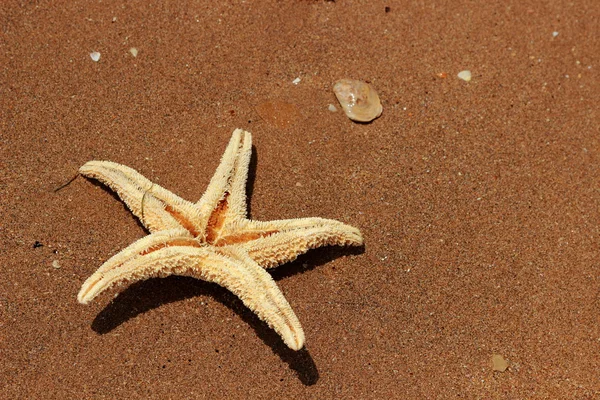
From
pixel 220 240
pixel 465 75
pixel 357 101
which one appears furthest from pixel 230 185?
pixel 465 75

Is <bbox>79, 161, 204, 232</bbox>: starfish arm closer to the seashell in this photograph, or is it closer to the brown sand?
the brown sand

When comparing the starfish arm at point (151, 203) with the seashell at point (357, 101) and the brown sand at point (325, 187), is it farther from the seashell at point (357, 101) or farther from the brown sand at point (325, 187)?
the seashell at point (357, 101)

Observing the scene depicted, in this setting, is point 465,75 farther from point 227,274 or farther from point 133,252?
point 133,252

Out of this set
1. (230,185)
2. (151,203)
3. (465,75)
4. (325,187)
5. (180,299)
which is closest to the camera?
(151,203)

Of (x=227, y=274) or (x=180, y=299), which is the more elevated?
(x=227, y=274)

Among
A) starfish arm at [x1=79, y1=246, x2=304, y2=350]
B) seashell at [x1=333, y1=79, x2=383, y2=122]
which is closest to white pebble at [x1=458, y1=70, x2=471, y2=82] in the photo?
seashell at [x1=333, y1=79, x2=383, y2=122]

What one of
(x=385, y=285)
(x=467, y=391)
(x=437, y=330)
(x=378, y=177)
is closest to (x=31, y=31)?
(x=378, y=177)

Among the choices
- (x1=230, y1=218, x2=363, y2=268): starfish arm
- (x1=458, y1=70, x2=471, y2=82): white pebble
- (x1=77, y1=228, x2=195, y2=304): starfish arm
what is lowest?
(x1=230, y1=218, x2=363, y2=268): starfish arm
